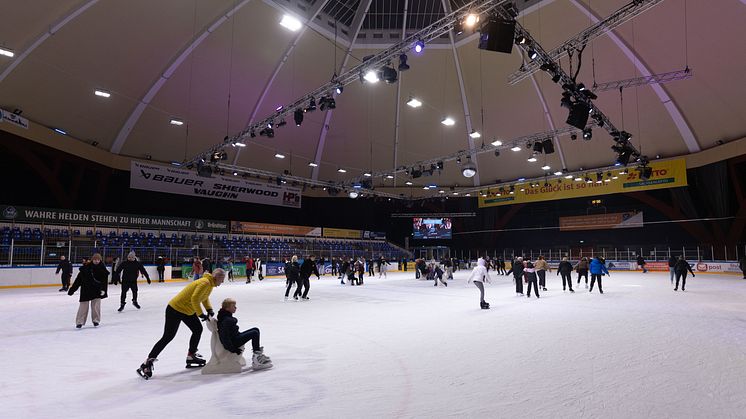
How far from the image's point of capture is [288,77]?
22.6m

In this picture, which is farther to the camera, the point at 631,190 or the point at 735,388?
the point at 631,190

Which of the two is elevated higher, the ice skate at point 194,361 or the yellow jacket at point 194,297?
the yellow jacket at point 194,297

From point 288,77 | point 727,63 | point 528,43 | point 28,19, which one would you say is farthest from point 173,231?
point 727,63

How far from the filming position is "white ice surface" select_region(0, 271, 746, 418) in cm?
340

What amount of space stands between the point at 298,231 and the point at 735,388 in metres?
30.2

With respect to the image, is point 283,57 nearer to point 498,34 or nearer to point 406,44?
point 406,44

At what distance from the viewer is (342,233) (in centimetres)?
3559

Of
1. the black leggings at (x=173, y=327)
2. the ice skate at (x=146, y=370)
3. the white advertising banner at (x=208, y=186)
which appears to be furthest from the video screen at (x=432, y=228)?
the ice skate at (x=146, y=370)

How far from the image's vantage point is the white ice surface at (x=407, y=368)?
3.40 meters

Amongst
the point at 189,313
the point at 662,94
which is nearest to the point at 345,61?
the point at 662,94

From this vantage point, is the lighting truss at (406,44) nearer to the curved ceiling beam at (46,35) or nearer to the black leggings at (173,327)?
the curved ceiling beam at (46,35)

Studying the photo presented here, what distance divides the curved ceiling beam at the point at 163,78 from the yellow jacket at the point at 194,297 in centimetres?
1633

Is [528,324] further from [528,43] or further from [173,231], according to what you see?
[173,231]

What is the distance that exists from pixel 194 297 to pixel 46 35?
16.5m
